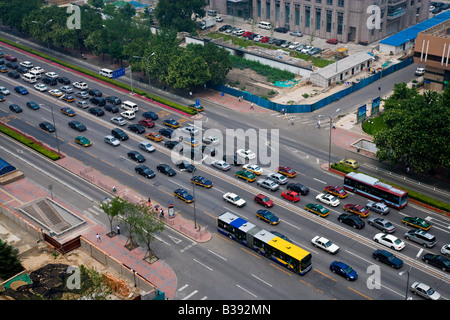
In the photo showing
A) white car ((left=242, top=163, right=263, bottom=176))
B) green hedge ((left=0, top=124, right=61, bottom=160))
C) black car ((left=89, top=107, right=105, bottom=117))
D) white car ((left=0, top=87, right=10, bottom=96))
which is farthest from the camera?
white car ((left=0, top=87, right=10, bottom=96))

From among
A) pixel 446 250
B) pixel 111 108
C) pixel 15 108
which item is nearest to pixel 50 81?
pixel 15 108

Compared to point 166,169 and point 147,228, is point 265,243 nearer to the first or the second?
point 147,228

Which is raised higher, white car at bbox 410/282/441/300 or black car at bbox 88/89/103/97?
black car at bbox 88/89/103/97

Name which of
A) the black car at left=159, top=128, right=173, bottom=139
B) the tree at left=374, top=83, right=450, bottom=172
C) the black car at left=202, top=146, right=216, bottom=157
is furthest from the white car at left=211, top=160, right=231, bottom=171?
the tree at left=374, top=83, right=450, bottom=172

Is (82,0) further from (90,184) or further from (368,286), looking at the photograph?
(368,286)

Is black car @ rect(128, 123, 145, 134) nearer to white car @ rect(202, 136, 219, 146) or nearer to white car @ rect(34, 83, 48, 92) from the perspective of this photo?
white car @ rect(202, 136, 219, 146)
